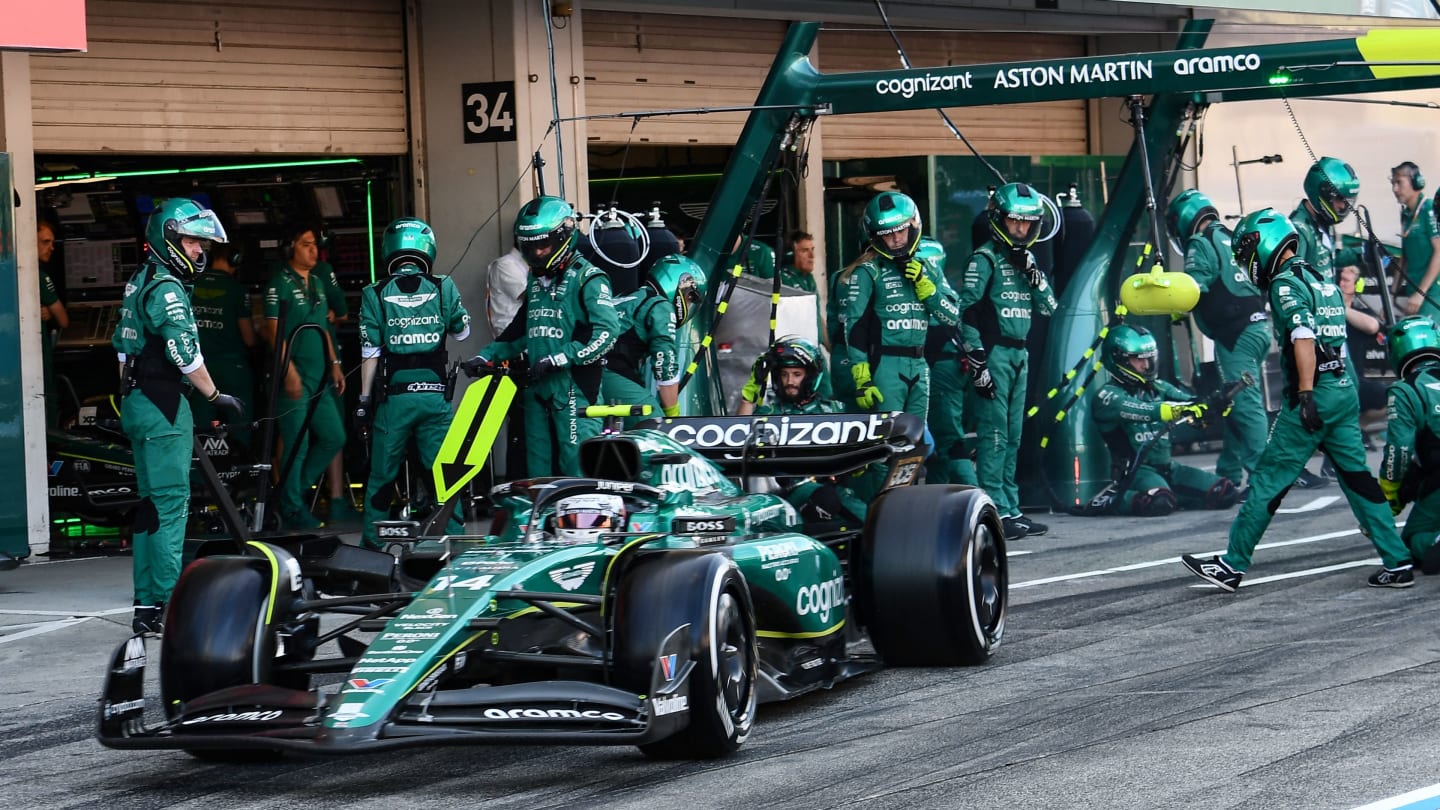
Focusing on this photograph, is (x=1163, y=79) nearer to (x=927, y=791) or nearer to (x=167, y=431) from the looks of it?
(x=167, y=431)

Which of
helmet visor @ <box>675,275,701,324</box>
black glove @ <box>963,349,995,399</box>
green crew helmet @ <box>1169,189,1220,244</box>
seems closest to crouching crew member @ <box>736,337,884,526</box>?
helmet visor @ <box>675,275,701,324</box>

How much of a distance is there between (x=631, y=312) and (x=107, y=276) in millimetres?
4694

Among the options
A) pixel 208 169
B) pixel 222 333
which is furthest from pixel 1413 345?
pixel 208 169

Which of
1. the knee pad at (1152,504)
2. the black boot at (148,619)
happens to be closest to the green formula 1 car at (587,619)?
the black boot at (148,619)

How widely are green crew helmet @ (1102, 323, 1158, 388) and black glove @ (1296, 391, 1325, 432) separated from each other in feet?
14.3

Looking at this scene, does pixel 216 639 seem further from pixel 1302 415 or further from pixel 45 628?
pixel 1302 415

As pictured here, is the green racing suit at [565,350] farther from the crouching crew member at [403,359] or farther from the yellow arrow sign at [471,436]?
the yellow arrow sign at [471,436]

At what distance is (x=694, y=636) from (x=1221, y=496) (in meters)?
9.48

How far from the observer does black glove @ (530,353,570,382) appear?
11874 mm

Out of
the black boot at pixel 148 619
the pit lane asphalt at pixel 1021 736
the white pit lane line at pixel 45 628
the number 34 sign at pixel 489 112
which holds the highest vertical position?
the number 34 sign at pixel 489 112

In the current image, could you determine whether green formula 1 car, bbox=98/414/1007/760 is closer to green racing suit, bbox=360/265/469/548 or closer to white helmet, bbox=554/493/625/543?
white helmet, bbox=554/493/625/543

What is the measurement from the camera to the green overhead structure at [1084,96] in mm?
12617

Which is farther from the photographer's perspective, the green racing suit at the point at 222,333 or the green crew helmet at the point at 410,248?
the green racing suit at the point at 222,333

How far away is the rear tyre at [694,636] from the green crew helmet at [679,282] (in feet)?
20.1
